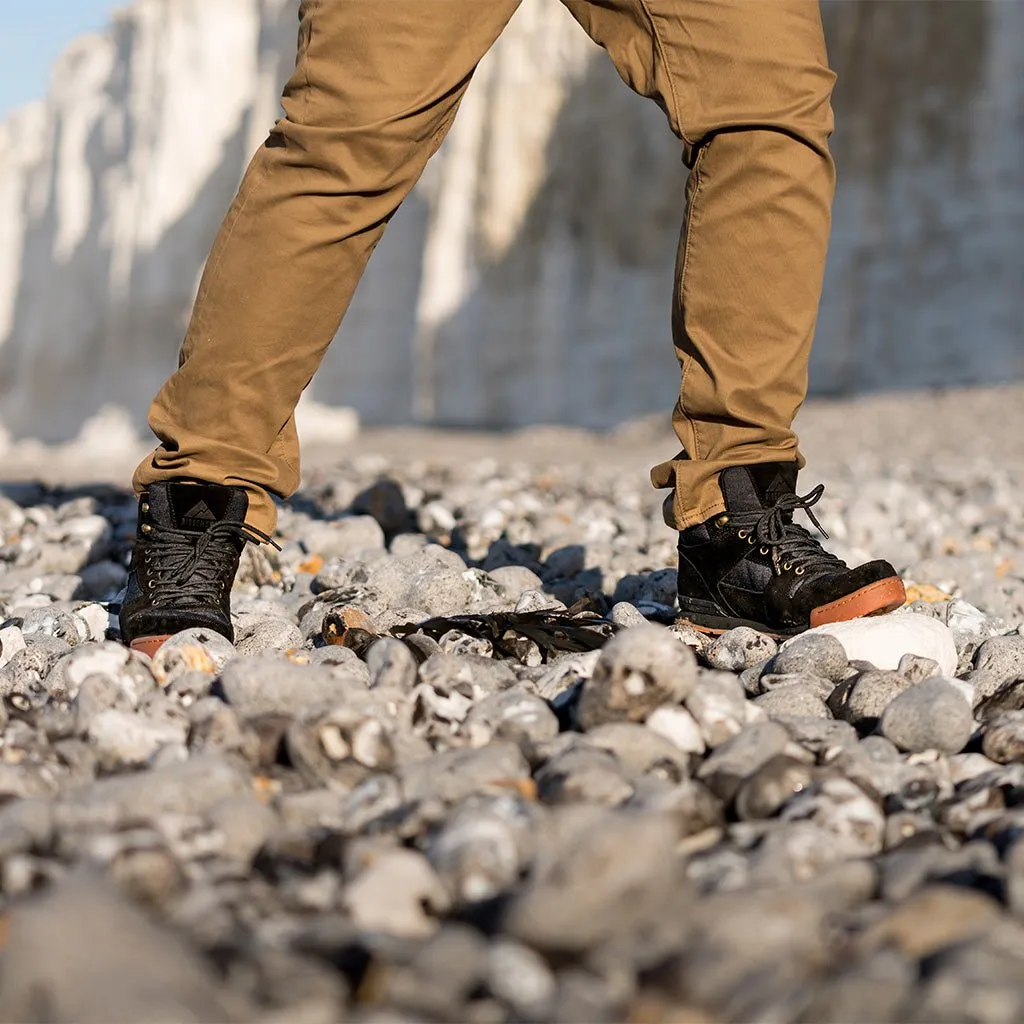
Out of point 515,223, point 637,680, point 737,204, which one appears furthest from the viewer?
point 515,223

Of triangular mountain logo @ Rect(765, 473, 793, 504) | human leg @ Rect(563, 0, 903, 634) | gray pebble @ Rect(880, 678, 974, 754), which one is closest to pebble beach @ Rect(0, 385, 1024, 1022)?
gray pebble @ Rect(880, 678, 974, 754)

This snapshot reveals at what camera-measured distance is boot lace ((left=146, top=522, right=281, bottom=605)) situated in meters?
1.63

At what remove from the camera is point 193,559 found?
5.46 feet

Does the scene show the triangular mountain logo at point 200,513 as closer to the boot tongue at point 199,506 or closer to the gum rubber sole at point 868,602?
the boot tongue at point 199,506

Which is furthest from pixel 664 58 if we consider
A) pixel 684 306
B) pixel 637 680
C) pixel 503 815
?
pixel 503 815

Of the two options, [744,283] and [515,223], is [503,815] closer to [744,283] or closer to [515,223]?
[744,283]

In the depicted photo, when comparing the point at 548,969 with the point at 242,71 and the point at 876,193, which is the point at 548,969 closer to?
the point at 876,193

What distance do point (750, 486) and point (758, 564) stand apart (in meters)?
0.11

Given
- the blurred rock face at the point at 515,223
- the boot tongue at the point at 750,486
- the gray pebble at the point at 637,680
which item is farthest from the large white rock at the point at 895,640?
the blurred rock face at the point at 515,223

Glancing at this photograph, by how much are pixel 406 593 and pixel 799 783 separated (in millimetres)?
980

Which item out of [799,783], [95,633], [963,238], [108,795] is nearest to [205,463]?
[95,633]

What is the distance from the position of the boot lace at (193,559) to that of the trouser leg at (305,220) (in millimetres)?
40

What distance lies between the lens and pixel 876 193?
982 cm

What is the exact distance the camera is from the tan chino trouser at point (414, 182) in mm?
1566
